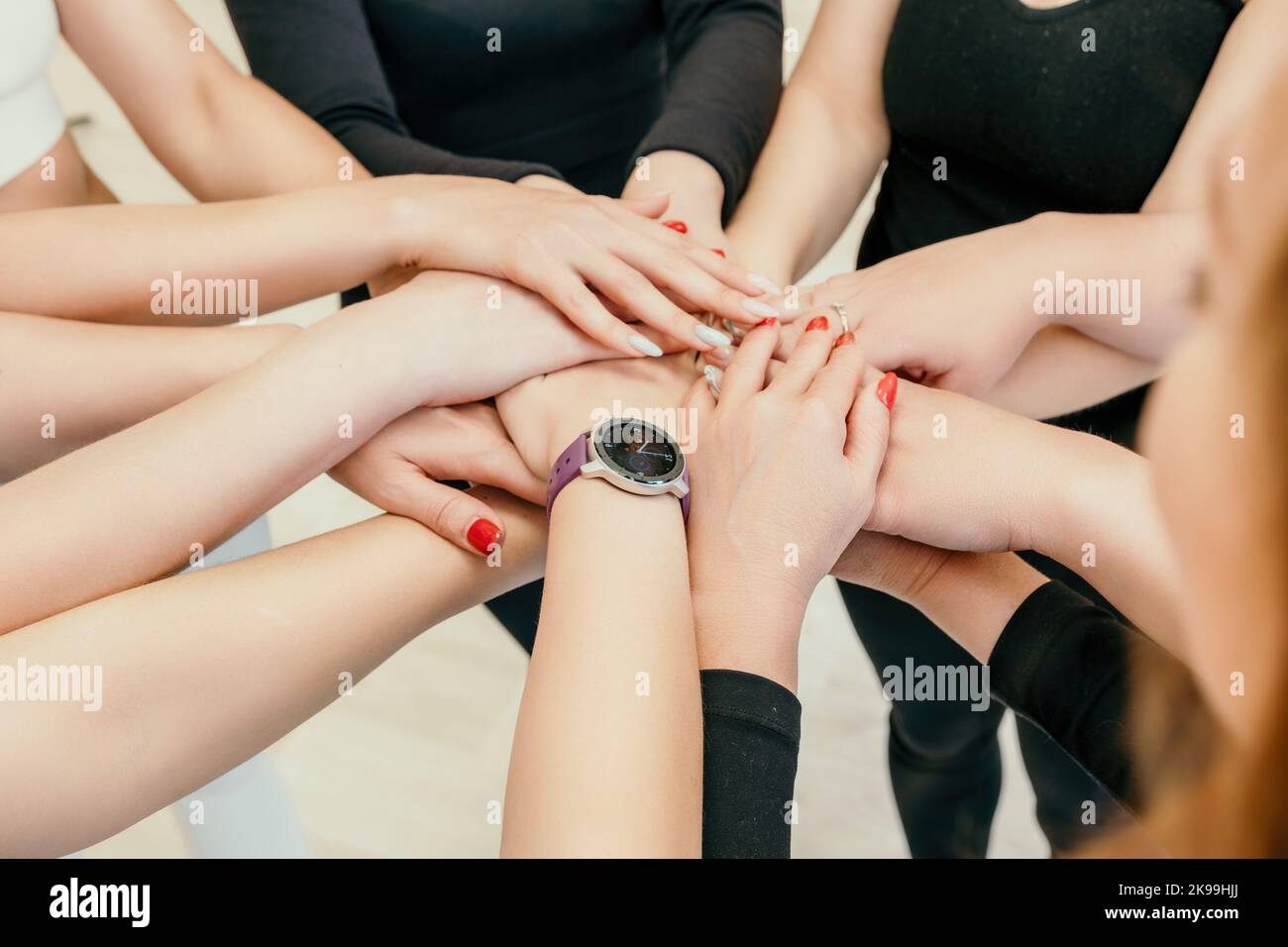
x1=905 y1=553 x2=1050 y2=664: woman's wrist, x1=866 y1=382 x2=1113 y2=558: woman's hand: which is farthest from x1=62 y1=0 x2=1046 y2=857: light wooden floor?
x1=866 y1=382 x2=1113 y2=558: woman's hand

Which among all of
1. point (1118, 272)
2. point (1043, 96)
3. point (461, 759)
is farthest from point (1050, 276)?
point (461, 759)

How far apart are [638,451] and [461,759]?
3.93 ft

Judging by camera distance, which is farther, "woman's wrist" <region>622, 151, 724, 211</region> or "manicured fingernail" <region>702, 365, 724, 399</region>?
"woman's wrist" <region>622, 151, 724, 211</region>

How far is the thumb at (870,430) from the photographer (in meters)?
0.83

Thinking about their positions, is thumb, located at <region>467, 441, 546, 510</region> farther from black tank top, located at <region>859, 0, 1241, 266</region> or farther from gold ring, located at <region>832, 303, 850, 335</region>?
black tank top, located at <region>859, 0, 1241, 266</region>

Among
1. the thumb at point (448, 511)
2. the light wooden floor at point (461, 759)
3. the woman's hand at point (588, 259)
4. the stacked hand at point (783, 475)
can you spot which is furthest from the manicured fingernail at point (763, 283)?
the light wooden floor at point (461, 759)

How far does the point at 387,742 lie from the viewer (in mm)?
1885

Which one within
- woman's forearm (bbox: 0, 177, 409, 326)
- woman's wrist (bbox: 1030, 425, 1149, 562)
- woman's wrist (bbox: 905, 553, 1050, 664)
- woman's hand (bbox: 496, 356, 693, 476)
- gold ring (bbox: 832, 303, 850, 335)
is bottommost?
woman's wrist (bbox: 905, 553, 1050, 664)

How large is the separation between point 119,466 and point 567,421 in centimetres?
35

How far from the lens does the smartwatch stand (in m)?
0.82

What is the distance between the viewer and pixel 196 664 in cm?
71

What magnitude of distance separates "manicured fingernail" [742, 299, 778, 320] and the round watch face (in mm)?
170

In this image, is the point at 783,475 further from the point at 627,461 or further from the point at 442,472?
the point at 442,472
